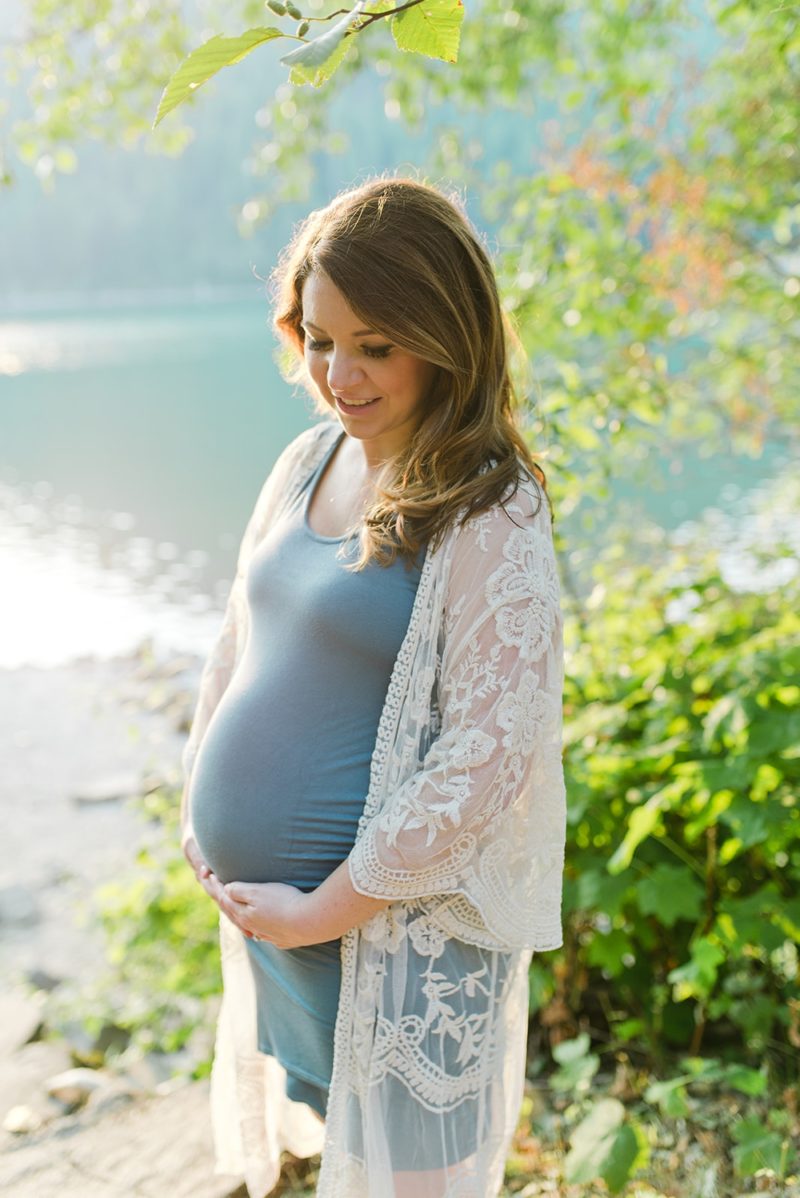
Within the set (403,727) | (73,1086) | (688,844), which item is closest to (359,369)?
(403,727)

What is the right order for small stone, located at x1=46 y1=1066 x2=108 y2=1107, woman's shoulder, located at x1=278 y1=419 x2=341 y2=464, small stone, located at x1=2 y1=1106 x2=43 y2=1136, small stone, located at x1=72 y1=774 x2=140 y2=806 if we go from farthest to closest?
small stone, located at x1=72 y1=774 x2=140 y2=806
small stone, located at x1=46 y1=1066 x2=108 y2=1107
small stone, located at x1=2 y1=1106 x2=43 y2=1136
woman's shoulder, located at x1=278 y1=419 x2=341 y2=464

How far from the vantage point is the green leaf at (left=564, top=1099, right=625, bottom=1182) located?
185 cm

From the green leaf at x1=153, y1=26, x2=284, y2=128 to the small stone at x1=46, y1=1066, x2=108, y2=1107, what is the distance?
8.88 feet

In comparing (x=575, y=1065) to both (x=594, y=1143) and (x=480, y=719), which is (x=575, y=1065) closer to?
(x=594, y=1143)

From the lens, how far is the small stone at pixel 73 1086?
114 inches

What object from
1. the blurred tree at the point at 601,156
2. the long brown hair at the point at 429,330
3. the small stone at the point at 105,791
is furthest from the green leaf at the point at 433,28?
the small stone at the point at 105,791

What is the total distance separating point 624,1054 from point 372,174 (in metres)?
1.99

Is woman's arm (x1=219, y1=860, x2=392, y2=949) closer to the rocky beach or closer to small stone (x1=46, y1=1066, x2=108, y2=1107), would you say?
the rocky beach

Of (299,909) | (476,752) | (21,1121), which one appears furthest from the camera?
(21,1121)

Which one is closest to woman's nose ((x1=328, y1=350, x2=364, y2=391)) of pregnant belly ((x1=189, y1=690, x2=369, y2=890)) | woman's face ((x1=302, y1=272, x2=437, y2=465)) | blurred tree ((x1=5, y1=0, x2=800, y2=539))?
woman's face ((x1=302, y1=272, x2=437, y2=465))

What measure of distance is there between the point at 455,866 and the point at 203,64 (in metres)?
0.99

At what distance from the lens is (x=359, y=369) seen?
1.46m

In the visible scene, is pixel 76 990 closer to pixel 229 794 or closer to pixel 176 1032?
pixel 176 1032

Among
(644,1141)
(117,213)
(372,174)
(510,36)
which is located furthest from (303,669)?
(117,213)
